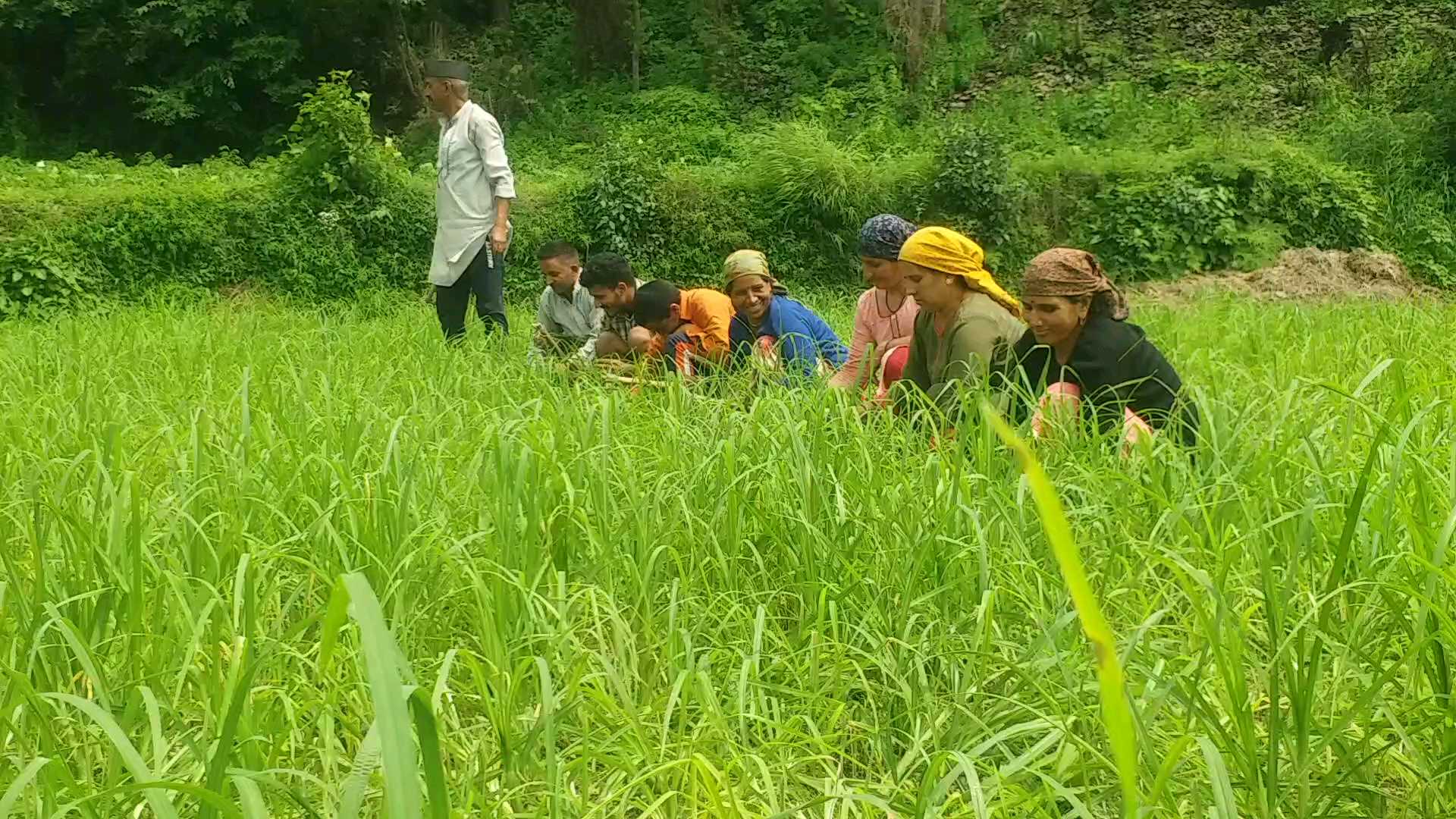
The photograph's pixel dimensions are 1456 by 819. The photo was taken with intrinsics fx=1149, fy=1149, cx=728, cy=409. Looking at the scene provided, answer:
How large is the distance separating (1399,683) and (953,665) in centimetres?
57

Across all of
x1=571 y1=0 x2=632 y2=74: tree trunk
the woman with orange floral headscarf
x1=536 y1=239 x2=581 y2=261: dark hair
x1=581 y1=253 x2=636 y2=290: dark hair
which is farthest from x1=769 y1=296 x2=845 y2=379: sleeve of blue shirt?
x1=571 y1=0 x2=632 y2=74: tree trunk

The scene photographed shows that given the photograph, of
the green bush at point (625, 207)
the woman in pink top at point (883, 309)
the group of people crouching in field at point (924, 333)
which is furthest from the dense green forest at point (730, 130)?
the woman in pink top at point (883, 309)

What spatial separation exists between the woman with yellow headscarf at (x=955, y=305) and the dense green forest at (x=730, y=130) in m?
6.11

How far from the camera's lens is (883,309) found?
4.25m

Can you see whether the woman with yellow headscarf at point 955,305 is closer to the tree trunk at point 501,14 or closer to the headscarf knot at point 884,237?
the headscarf knot at point 884,237

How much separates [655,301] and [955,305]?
1496mm

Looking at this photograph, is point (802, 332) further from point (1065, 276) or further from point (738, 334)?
point (1065, 276)

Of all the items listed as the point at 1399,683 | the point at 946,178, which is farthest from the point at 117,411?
the point at 946,178

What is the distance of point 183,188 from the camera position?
28.6 feet

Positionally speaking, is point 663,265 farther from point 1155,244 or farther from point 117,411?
point 117,411

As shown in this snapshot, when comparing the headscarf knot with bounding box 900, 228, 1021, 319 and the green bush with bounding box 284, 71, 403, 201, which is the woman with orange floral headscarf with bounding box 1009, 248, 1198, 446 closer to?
the headscarf knot with bounding box 900, 228, 1021, 319

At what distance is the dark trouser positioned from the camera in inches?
206

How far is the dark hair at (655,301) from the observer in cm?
455

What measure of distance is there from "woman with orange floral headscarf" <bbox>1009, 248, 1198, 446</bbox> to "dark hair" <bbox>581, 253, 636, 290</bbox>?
6.63 feet
